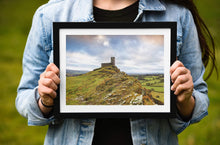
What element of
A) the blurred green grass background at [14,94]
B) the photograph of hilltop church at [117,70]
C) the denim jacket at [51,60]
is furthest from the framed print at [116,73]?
the blurred green grass background at [14,94]

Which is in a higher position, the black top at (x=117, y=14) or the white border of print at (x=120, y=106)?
the black top at (x=117, y=14)

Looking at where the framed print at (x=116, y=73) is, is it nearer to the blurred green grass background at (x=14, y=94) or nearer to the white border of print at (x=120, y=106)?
the white border of print at (x=120, y=106)

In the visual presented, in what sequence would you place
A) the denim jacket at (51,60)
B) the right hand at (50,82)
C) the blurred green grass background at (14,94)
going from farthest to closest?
the blurred green grass background at (14,94) → the denim jacket at (51,60) → the right hand at (50,82)

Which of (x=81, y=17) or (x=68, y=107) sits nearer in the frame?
(x=68, y=107)

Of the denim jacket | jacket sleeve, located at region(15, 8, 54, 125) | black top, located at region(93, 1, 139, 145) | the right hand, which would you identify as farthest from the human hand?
jacket sleeve, located at region(15, 8, 54, 125)

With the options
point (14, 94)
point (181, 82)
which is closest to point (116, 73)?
point (181, 82)

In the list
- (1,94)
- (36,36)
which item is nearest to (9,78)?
(1,94)

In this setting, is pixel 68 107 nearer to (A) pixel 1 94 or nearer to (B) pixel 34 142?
(B) pixel 34 142

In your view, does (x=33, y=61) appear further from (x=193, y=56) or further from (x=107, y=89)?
(x=193, y=56)
